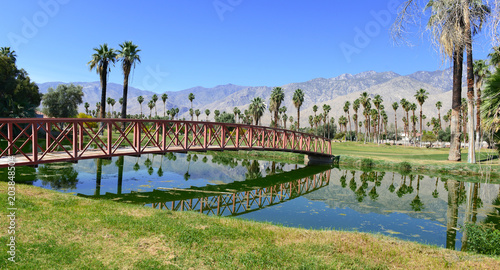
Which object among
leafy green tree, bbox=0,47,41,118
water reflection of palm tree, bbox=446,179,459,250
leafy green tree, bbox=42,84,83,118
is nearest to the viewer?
water reflection of palm tree, bbox=446,179,459,250

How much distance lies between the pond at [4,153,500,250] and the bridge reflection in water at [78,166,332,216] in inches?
1.8

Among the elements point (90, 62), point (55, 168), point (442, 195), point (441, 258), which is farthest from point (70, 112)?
point (441, 258)

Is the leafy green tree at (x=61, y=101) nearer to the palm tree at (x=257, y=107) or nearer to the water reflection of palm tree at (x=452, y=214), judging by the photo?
the palm tree at (x=257, y=107)

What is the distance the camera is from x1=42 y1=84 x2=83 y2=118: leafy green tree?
62.0 m

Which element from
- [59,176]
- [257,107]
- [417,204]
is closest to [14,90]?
[59,176]

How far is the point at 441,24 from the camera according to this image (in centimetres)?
527

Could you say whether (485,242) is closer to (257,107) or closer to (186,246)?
(186,246)

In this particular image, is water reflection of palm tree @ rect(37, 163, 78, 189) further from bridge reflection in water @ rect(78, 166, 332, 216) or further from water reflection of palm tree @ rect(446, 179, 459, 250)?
water reflection of palm tree @ rect(446, 179, 459, 250)

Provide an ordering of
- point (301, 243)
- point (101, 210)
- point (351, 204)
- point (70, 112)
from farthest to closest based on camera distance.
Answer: point (70, 112) → point (351, 204) → point (101, 210) → point (301, 243)

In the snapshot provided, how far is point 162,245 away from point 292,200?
1174cm

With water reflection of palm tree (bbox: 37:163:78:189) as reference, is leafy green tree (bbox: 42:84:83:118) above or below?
above

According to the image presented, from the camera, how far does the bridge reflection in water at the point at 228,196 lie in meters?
14.7

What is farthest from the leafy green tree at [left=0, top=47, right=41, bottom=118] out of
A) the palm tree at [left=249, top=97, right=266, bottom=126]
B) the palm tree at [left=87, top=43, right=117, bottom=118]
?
the palm tree at [left=249, top=97, right=266, bottom=126]

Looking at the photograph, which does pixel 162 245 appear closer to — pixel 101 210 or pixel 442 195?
pixel 101 210
